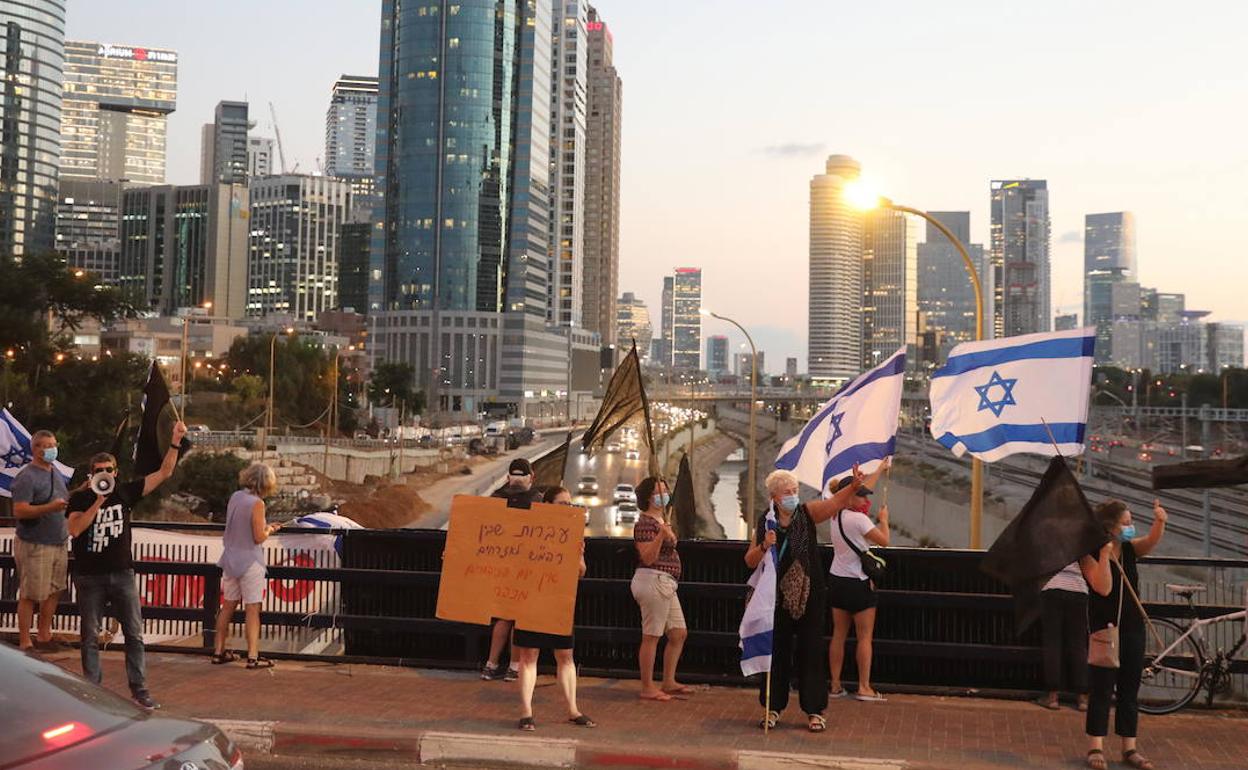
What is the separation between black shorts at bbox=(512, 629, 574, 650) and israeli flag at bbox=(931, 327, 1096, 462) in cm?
357

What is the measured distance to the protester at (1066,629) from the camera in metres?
8.72

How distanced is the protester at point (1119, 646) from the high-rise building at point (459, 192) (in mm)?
185404

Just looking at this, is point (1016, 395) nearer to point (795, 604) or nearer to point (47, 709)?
point (795, 604)

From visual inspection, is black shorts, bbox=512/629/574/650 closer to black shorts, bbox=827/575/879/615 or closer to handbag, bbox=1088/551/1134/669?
black shorts, bbox=827/575/879/615

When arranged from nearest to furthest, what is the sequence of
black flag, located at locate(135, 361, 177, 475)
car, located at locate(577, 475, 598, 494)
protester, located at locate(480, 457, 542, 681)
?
protester, located at locate(480, 457, 542, 681)
black flag, located at locate(135, 361, 177, 475)
car, located at locate(577, 475, 598, 494)

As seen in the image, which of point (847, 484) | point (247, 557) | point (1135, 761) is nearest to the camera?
point (1135, 761)

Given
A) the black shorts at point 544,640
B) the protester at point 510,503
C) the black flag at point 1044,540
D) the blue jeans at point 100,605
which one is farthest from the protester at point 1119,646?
the blue jeans at point 100,605

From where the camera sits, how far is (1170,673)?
30.5ft

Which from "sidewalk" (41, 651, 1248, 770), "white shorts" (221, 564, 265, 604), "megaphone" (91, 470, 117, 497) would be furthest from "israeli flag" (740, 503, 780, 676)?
"megaphone" (91, 470, 117, 497)

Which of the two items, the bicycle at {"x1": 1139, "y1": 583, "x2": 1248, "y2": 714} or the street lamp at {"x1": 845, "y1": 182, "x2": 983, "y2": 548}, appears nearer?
the bicycle at {"x1": 1139, "y1": 583, "x2": 1248, "y2": 714}

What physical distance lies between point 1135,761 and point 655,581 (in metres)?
3.75

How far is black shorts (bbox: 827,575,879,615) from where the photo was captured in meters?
9.15

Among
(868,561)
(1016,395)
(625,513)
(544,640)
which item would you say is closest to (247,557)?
(544,640)

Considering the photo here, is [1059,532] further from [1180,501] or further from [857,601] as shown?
[1180,501]
